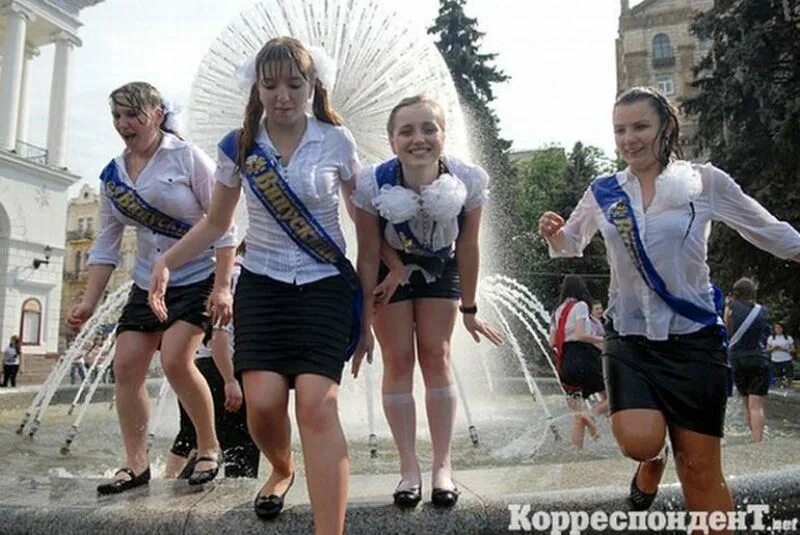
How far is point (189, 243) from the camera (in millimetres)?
3021

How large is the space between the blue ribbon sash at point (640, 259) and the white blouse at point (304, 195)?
1072 millimetres

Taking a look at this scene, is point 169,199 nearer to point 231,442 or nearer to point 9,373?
point 231,442

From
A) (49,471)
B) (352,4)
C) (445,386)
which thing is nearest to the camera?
(445,386)

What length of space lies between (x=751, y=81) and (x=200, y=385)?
67.5ft

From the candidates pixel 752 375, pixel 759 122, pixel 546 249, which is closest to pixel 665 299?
pixel 752 375

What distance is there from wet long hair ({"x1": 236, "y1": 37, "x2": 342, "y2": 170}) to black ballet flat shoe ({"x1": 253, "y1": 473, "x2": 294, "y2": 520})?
4.17 feet

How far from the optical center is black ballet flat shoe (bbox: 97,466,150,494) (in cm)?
317

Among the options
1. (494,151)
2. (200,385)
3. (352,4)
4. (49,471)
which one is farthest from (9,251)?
(200,385)

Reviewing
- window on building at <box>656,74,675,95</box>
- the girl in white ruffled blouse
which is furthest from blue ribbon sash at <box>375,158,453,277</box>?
window on building at <box>656,74,675,95</box>

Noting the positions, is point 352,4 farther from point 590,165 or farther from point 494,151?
point 590,165

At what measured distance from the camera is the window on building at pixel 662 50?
173 feet

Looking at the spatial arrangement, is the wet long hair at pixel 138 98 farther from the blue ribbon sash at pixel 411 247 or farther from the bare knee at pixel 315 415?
the bare knee at pixel 315 415

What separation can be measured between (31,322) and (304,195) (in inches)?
1141

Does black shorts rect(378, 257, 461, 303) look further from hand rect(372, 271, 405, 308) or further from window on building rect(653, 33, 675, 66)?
window on building rect(653, 33, 675, 66)
